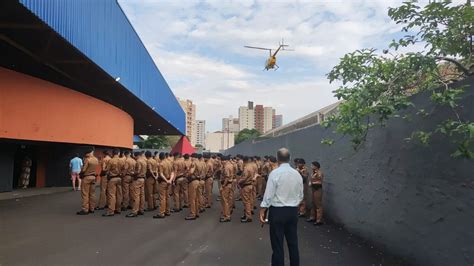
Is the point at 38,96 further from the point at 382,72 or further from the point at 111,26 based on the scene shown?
the point at 382,72

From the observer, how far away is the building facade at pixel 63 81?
11109 millimetres

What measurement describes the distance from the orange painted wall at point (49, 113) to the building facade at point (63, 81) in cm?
3

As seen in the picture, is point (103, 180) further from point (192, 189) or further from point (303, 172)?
point (303, 172)

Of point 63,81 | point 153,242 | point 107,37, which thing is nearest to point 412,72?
point 153,242

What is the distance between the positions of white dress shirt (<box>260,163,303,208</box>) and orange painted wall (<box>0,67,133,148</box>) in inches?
379

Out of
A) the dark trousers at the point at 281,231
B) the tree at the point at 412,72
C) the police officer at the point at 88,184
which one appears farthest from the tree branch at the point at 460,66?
the police officer at the point at 88,184

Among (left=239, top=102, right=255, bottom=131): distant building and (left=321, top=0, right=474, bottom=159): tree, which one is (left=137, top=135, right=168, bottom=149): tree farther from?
(left=321, top=0, right=474, bottom=159): tree

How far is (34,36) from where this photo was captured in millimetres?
11805

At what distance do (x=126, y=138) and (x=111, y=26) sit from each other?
989 cm

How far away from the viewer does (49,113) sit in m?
14.5

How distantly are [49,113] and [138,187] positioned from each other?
5200 millimetres

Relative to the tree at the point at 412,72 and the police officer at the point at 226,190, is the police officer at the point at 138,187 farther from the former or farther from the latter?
the tree at the point at 412,72

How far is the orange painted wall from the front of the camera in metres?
12.3

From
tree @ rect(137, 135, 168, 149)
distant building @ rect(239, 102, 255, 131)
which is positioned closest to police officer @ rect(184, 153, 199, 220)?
tree @ rect(137, 135, 168, 149)
